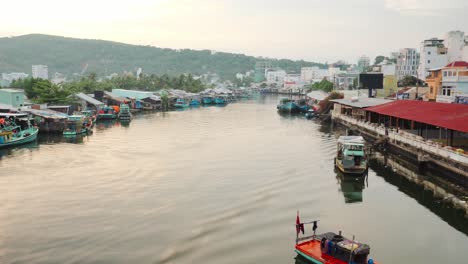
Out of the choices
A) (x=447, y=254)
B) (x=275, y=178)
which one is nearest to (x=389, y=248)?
(x=447, y=254)

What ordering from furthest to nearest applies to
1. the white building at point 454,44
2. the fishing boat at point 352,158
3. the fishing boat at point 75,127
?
the white building at point 454,44 < the fishing boat at point 75,127 < the fishing boat at point 352,158

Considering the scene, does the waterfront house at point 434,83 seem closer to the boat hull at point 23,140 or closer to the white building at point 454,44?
the white building at point 454,44

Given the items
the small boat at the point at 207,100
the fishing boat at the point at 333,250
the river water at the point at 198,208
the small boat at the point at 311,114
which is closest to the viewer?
the fishing boat at the point at 333,250

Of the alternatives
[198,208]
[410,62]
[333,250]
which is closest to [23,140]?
[198,208]

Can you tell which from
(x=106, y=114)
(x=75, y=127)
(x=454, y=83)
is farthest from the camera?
(x=106, y=114)

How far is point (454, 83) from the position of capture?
49344mm

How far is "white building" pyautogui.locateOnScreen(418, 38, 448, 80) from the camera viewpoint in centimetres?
8956

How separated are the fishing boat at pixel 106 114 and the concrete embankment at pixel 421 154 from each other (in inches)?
1553

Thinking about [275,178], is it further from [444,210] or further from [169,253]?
[169,253]

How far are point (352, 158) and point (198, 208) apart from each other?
1319cm

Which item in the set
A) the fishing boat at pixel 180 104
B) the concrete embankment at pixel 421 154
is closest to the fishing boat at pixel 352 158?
the concrete embankment at pixel 421 154

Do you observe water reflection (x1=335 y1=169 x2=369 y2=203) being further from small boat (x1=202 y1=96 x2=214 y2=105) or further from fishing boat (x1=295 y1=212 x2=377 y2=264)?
small boat (x1=202 y1=96 x2=214 y2=105)

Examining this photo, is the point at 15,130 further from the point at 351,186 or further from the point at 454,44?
the point at 454,44

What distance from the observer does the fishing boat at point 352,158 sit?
2870cm
